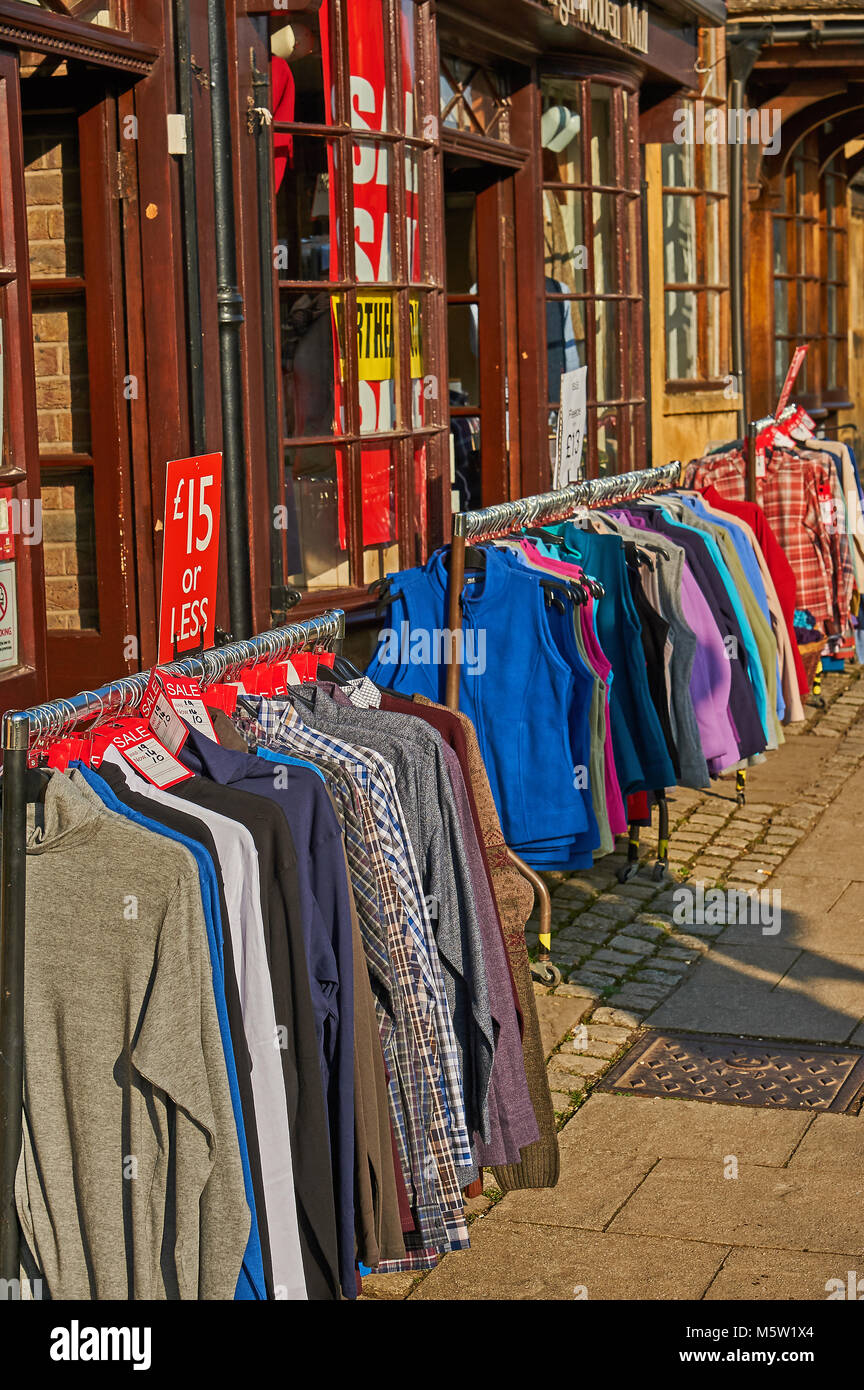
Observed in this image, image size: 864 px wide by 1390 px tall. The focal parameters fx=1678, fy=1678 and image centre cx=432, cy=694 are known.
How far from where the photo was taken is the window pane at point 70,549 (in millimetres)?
5227

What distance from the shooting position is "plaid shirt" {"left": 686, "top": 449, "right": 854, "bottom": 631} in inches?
339

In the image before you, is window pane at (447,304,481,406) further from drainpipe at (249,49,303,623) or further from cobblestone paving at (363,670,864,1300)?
drainpipe at (249,49,303,623)

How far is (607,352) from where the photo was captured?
8.96 meters

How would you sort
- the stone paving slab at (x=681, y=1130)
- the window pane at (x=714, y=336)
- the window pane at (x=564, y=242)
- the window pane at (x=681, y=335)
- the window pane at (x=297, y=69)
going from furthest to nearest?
1. the window pane at (x=714, y=336)
2. the window pane at (x=681, y=335)
3. the window pane at (x=564, y=242)
4. the window pane at (x=297, y=69)
5. the stone paving slab at (x=681, y=1130)

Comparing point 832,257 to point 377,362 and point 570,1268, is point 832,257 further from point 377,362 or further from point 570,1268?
point 570,1268

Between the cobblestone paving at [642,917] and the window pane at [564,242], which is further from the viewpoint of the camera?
the window pane at [564,242]

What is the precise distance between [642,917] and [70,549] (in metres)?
2.65

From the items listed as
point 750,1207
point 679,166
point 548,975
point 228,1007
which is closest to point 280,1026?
point 228,1007

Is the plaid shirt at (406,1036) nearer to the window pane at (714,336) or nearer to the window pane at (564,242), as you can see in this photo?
the window pane at (564,242)

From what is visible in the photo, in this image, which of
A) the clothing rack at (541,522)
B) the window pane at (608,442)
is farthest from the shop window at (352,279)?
the window pane at (608,442)

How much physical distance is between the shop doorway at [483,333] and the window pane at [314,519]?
7.57 ft

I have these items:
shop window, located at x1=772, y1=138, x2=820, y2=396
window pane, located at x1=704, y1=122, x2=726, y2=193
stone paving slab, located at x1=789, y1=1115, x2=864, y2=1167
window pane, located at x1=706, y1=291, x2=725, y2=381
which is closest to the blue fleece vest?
stone paving slab, located at x1=789, y1=1115, x2=864, y2=1167
